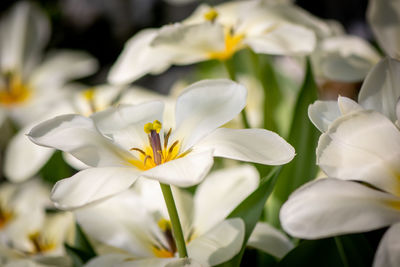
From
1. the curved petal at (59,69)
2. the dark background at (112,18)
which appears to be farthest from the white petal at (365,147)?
the dark background at (112,18)

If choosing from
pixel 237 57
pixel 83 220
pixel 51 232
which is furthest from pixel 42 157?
pixel 237 57

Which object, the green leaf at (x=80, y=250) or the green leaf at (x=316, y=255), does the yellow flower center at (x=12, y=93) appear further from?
the green leaf at (x=316, y=255)

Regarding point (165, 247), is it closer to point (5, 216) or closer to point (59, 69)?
point (5, 216)

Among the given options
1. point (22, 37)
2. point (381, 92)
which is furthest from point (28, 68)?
point (381, 92)

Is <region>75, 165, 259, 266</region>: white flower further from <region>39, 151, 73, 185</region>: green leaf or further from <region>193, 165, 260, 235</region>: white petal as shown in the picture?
<region>39, 151, 73, 185</region>: green leaf

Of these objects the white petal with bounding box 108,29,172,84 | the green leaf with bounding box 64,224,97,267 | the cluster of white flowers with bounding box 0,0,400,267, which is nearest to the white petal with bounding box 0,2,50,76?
the cluster of white flowers with bounding box 0,0,400,267

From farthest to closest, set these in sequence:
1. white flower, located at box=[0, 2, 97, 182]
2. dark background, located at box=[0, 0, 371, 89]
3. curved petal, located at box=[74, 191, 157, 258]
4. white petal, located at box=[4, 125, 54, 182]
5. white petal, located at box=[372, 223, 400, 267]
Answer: dark background, located at box=[0, 0, 371, 89] → white flower, located at box=[0, 2, 97, 182] → white petal, located at box=[4, 125, 54, 182] → curved petal, located at box=[74, 191, 157, 258] → white petal, located at box=[372, 223, 400, 267]

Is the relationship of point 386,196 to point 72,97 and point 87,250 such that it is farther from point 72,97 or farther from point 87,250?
point 72,97
